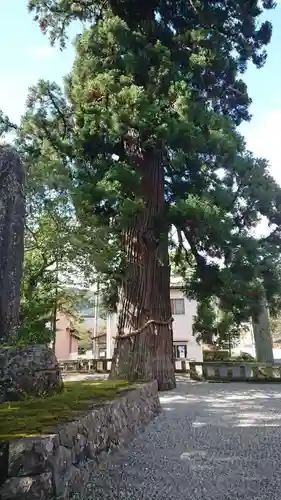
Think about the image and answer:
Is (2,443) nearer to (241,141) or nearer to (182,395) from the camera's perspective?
(182,395)

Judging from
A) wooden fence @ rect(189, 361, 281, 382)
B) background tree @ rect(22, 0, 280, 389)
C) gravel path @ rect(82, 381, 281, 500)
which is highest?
background tree @ rect(22, 0, 280, 389)

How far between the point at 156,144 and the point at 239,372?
5.61 m

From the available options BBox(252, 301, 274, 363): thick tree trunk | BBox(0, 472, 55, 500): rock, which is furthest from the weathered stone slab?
BBox(252, 301, 274, 363): thick tree trunk

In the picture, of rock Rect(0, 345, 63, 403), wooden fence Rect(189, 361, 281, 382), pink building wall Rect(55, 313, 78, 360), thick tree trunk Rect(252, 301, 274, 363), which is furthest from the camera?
pink building wall Rect(55, 313, 78, 360)

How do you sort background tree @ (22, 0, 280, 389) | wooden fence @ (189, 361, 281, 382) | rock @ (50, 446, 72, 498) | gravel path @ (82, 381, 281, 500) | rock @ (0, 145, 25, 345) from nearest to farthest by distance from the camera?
1. rock @ (50, 446, 72, 498)
2. gravel path @ (82, 381, 281, 500)
3. rock @ (0, 145, 25, 345)
4. background tree @ (22, 0, 280, 389)
5. wooden fence @ (189, 361, 281, 382)

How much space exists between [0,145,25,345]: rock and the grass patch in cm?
73

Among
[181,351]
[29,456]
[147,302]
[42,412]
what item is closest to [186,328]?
[181,351]

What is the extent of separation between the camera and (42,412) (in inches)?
89.4

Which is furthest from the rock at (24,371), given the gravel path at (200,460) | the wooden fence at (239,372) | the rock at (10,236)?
the wooden fence at (239,372)

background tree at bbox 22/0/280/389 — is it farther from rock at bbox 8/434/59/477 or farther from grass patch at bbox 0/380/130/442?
rock at bbox 8/434/59/477

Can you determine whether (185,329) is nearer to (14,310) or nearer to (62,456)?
(14,310)

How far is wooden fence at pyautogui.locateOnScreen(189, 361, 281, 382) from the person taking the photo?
8.62 metres

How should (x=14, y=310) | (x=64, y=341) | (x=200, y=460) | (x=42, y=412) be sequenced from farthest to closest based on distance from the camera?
1. (x=64, y=341)
2. (x=14, y=310)
3. (x=200, y=460)
4. (x=42, y=412)

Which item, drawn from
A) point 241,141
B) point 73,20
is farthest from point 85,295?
point 73,20
